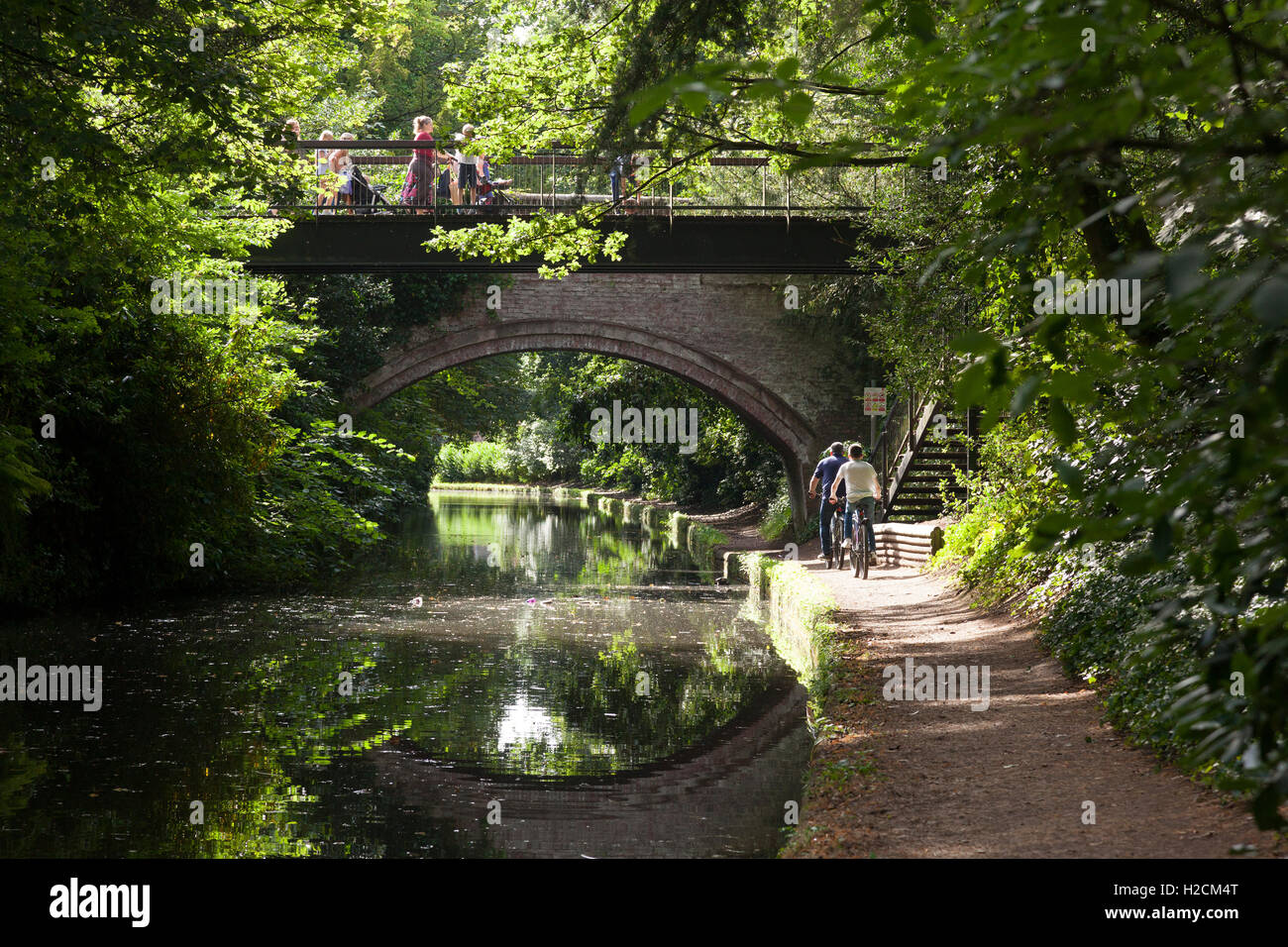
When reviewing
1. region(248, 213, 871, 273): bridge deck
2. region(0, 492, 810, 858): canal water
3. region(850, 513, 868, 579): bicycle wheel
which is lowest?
region(0, 492, 810, 858): canal water

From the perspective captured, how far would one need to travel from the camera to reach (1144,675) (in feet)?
22.3

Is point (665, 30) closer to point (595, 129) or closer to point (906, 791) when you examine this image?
point (595, 129)

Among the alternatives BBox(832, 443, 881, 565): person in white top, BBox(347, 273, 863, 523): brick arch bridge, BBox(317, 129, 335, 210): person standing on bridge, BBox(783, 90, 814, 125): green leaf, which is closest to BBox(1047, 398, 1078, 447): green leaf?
BBox(783, 90, 814, 125): green leaf

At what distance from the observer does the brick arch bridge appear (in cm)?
2459

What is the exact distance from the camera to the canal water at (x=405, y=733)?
225 inches

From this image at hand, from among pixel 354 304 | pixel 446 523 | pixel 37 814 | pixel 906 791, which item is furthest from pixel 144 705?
pixel 446 523

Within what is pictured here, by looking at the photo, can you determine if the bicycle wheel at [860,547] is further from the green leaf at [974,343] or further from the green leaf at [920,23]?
the green leaf at [974,343]

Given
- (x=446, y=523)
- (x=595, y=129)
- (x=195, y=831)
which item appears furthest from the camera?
(x=446, y=523)

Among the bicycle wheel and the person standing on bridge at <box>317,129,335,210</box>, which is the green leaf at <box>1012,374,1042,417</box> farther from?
the person standing on bridge at <box>317,129,335,210</box>
